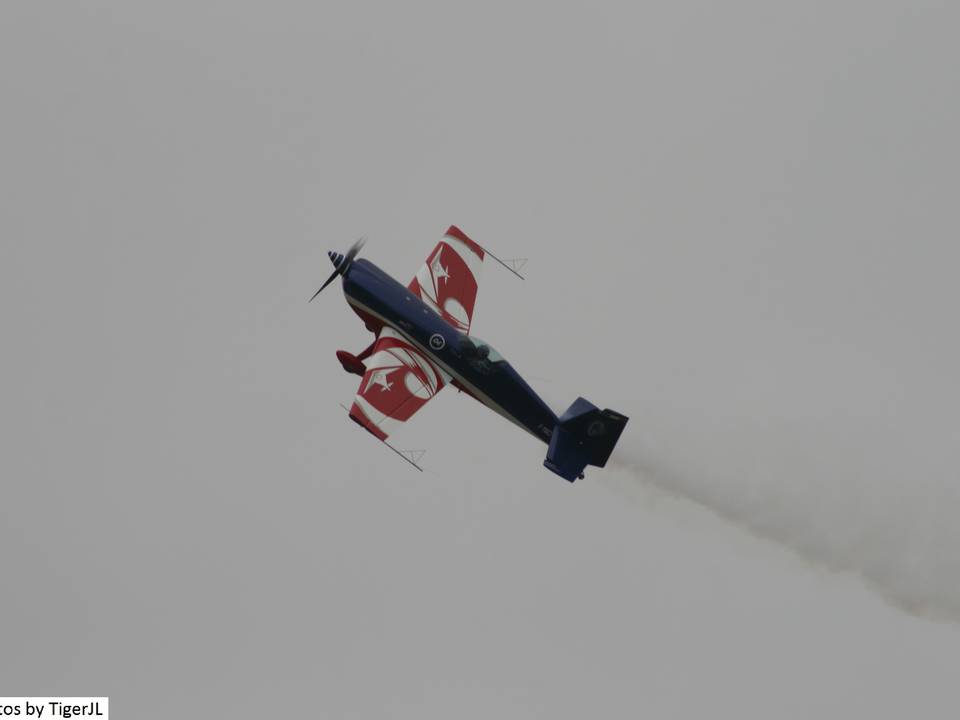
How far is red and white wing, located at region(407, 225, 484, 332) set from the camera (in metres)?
49.0

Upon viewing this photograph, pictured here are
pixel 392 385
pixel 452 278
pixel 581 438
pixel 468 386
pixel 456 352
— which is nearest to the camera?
pixel 581 438

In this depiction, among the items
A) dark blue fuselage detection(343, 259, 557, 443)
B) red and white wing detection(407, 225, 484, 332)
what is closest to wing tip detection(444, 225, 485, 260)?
red and white wing detection(407, 225, 484, 332)

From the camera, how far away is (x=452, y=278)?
4975 centimetres

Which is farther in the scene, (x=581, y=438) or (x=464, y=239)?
(x=464, y=239)

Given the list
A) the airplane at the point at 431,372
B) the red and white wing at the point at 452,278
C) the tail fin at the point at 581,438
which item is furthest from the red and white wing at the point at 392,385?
the tail fin at the point at 581,438

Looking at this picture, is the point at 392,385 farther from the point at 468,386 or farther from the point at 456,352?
the point at 468,386

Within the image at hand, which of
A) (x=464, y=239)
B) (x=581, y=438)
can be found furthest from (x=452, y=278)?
(x=581, y=438)

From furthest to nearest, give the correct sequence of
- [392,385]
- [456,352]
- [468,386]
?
[468,386], [456,352], [392,385]

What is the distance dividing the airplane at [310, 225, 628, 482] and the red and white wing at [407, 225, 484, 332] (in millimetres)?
44

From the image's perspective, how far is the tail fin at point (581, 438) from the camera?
45.2 meters

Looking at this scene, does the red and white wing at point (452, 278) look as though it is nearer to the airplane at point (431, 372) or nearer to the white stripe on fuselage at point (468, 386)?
the airplane at point (431, 372)

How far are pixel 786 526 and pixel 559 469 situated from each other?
6.79 meters

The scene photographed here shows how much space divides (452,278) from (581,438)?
7270mm

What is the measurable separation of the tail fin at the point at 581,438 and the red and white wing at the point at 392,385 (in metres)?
3.85
